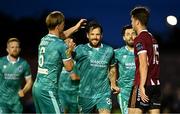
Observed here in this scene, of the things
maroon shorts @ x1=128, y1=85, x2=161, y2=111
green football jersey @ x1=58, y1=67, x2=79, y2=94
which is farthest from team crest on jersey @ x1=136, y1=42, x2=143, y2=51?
green football jersey @ x1=58, y1=67, x2=79, y2=94

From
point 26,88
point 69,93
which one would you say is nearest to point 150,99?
point 69,93

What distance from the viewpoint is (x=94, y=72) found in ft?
35.6

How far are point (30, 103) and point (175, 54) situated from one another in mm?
7930

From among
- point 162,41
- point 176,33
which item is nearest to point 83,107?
point 162,41

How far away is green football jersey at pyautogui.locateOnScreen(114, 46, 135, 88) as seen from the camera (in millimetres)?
11253

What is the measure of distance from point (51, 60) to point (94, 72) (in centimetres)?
220

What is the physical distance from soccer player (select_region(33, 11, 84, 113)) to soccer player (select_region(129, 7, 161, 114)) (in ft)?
3.57

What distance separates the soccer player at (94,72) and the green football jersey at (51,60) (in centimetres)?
209

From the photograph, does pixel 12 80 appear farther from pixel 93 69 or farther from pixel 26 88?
pixel 93 69

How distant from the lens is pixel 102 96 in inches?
425

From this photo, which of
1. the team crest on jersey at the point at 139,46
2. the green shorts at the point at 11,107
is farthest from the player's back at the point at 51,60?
the green shorts at the point at 11,107

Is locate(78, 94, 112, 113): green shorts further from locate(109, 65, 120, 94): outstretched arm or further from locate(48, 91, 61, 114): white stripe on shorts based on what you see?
locate(48, 91, 61, 114): white stripe on shorts

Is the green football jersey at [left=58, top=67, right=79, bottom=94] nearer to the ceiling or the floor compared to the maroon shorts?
nearer to the floor

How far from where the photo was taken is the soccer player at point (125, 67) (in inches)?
443
